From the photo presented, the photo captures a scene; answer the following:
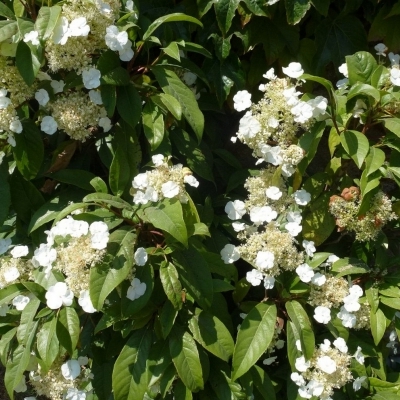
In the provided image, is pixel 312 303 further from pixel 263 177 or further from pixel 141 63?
pixel 141 63

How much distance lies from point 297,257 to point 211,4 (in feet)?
2.94

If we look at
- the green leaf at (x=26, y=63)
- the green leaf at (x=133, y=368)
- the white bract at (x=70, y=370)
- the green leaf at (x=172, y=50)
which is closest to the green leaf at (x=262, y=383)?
the green leaf at (x=133, y=368)

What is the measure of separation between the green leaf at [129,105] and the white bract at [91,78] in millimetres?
115

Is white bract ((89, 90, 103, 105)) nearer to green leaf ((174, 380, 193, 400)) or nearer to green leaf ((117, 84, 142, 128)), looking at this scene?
green leaf ((117, 84, 142, 128))

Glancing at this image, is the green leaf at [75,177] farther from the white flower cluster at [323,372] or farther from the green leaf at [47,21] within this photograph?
the white flower cluster at [323,372]

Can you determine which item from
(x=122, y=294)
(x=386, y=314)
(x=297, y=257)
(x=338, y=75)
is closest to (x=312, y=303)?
(x=297, y=257)

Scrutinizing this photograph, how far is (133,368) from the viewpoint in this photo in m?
1.64

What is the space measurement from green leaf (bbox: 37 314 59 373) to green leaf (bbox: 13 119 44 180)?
0.47 metres

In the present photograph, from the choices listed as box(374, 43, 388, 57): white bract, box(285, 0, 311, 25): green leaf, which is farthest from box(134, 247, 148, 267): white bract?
box(374, 43, 388, 57): white bract

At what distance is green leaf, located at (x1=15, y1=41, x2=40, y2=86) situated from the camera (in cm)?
148

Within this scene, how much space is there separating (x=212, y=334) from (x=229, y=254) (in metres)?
0.25

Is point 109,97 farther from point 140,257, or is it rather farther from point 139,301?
point 139,301

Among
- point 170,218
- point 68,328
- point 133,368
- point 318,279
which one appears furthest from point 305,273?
point 68,328

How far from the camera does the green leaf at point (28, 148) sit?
166 cm
